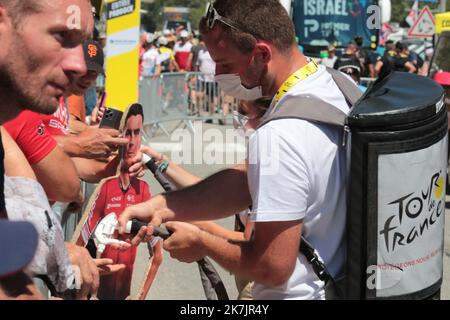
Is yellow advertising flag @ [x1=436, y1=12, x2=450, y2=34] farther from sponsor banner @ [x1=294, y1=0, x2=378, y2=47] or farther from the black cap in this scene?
the black cap

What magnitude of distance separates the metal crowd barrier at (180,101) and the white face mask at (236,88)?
1200 cm

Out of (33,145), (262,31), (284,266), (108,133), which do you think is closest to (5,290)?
(284,266)

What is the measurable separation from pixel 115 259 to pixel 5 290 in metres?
3.22

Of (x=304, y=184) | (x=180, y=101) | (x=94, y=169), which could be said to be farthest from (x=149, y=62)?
(x=304, y=184)

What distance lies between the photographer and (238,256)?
8.97ft

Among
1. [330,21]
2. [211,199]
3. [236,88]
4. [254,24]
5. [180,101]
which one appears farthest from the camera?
[330,21]

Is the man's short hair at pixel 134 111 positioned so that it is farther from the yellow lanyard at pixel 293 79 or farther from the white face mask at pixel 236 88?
the yellow lanyard at pixel 293 79

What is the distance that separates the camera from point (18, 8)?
6.17 feet

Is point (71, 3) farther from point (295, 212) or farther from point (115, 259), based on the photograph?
point (115, 259)

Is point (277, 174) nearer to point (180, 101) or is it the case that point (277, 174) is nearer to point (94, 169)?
point (94, 169)

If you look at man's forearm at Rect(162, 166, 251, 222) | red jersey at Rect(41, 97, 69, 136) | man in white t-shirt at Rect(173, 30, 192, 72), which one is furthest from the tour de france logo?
man in white t-shirt at Rect(173, 30, 192, 72)

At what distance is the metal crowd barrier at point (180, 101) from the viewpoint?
15.8 metres

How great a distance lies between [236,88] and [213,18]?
52 centimetres

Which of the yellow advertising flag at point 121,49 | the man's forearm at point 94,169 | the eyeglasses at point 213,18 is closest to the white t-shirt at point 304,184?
the eyeglasses at point 213,18
